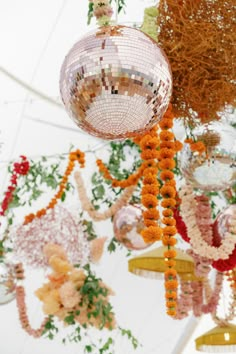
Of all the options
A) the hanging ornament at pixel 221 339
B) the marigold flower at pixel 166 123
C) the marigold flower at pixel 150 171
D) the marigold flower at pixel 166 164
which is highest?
the marigold flower at pixel 166 123

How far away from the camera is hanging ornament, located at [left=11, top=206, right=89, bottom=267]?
152 inches

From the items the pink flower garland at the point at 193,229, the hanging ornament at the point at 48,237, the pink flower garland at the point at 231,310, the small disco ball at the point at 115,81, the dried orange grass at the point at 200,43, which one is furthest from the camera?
the hanging ornament at the point at 48,237

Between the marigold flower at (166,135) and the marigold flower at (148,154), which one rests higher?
the marigold flower at (166,135)

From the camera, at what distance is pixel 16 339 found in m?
6.37

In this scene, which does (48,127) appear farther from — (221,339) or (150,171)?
(150,171)

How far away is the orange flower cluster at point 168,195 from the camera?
1768 millimetres

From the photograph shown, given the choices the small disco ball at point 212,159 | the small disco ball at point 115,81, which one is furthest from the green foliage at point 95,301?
the small disco ball at point 115,81

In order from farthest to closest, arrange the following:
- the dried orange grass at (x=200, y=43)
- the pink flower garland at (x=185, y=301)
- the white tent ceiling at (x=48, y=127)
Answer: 1. the white tent ceiling at (x=48, y=127)
2. the pink flower garland at (x=185, y=301)
3. the dried orange grass at (x=200, y=43)

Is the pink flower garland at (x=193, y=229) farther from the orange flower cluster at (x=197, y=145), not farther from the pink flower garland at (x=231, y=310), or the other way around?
the pink flower garland at (x=231, y=310)

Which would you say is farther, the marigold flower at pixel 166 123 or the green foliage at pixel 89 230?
the green foliage at pixel 89 230

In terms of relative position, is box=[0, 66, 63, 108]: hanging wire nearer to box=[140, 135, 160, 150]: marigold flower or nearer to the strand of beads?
the strand of beads

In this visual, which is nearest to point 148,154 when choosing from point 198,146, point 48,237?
point 198,146

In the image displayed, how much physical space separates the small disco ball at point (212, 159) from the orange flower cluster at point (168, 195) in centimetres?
38

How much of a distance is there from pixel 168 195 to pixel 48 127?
3.27 meters
